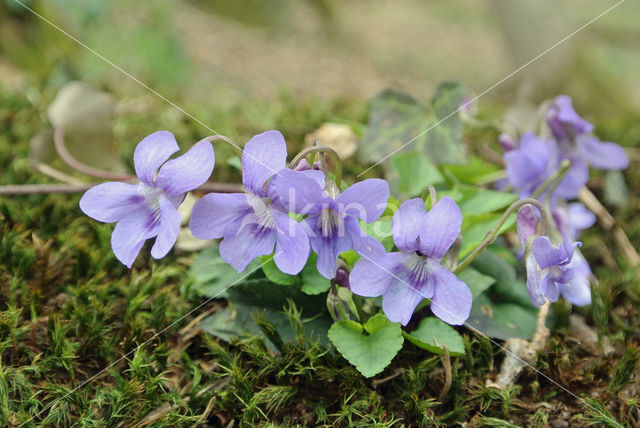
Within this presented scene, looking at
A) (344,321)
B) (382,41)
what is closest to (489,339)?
(344,321)

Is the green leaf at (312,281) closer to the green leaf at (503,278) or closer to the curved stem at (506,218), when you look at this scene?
the curved stem at (506,218)

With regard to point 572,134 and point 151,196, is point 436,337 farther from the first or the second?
point 572,134

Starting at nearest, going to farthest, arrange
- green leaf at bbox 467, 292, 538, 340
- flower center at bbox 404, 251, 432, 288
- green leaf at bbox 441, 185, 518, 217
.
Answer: flower center at bbox 404, 251, 432, 288 → green leaf at bbox 467, 292, 538, 340 → green leaf at bbox 441, 185, 518, 217

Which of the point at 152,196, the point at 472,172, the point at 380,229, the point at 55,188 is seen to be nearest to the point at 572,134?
the point at 472,172

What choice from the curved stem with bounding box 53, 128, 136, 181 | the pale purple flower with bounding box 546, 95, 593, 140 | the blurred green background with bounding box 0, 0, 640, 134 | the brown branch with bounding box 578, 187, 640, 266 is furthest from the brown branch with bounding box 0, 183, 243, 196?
the brown branch with bounding box 578, 187, 640, 266

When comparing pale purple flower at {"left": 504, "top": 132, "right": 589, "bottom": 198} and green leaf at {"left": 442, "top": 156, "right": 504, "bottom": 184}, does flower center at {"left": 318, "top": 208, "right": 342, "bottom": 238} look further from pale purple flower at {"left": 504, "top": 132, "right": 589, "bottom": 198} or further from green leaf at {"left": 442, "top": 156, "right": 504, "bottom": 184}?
green leaf at {"left": 442, "top": 156, "right": 504, "bottom": 184}

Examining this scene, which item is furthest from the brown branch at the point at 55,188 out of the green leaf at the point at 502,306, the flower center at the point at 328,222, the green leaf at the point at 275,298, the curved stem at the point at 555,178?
the curved stem at the point at 555,178
